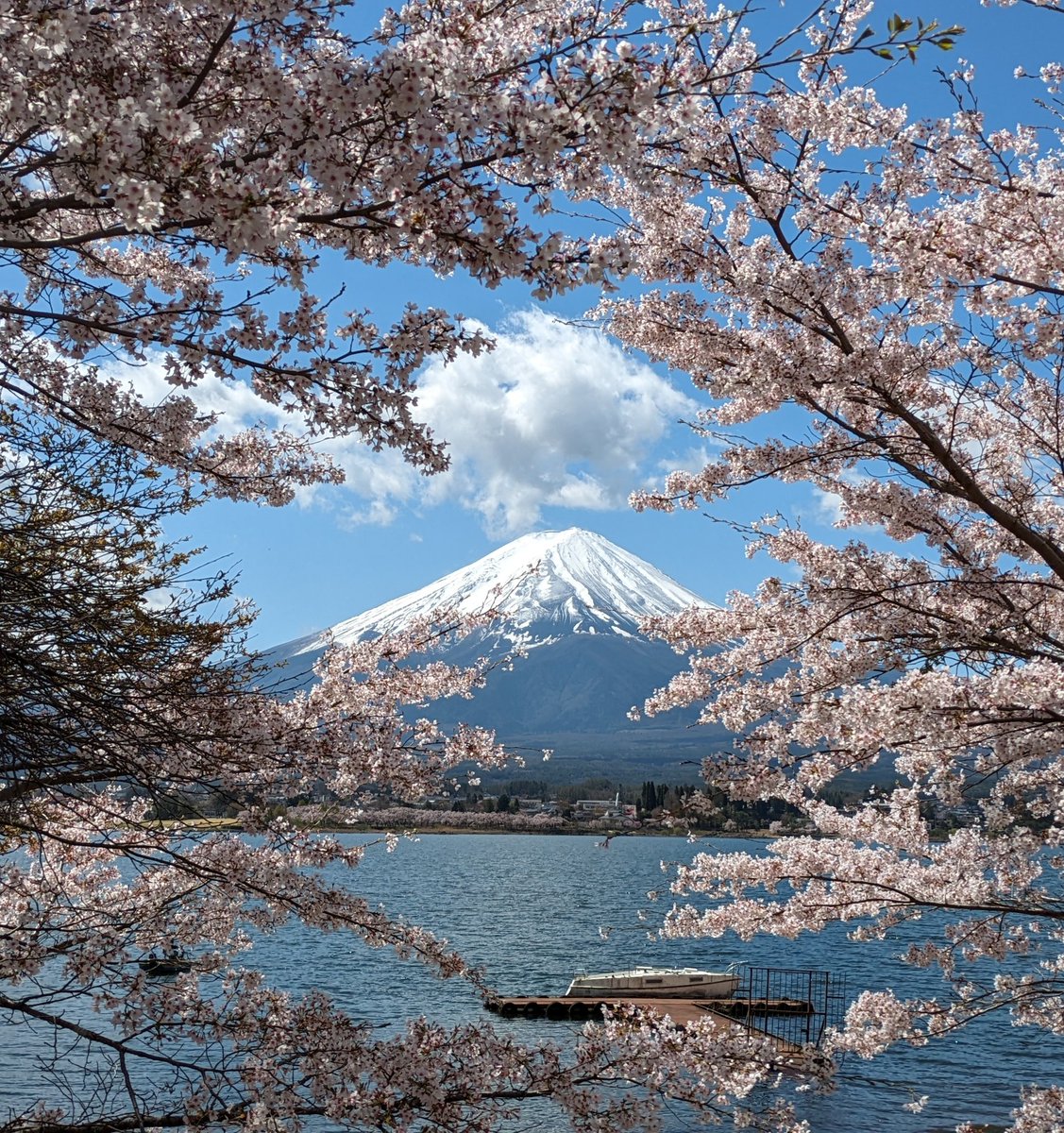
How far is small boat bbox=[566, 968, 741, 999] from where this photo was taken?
1149 inches

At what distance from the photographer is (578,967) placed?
3716cm

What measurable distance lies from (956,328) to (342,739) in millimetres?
4326

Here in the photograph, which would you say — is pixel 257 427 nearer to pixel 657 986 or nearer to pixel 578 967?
pixel 657 986

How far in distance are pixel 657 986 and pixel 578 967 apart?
27.4ft

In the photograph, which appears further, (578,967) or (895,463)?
(578,967)

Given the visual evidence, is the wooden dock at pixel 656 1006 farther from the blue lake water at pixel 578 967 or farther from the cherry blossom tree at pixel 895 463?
the cherry blossom tree at pixel 895 463

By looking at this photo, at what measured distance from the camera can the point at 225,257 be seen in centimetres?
277

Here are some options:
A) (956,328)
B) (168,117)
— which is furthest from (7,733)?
(956,328)

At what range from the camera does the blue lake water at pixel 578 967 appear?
20.4 m

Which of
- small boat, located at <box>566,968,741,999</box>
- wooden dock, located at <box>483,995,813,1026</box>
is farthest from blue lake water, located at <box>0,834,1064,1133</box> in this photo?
small boat, located at <box>566,968,741,999</box>

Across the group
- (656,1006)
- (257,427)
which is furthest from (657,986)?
(257,427)

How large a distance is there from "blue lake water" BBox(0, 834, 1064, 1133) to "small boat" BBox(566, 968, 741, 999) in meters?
2.39

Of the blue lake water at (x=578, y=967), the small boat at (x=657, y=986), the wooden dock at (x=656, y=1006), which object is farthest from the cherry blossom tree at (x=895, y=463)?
the small boat at (x=657, y=986)

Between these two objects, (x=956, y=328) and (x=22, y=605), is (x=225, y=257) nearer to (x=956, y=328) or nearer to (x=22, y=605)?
(x=22, y=605)
